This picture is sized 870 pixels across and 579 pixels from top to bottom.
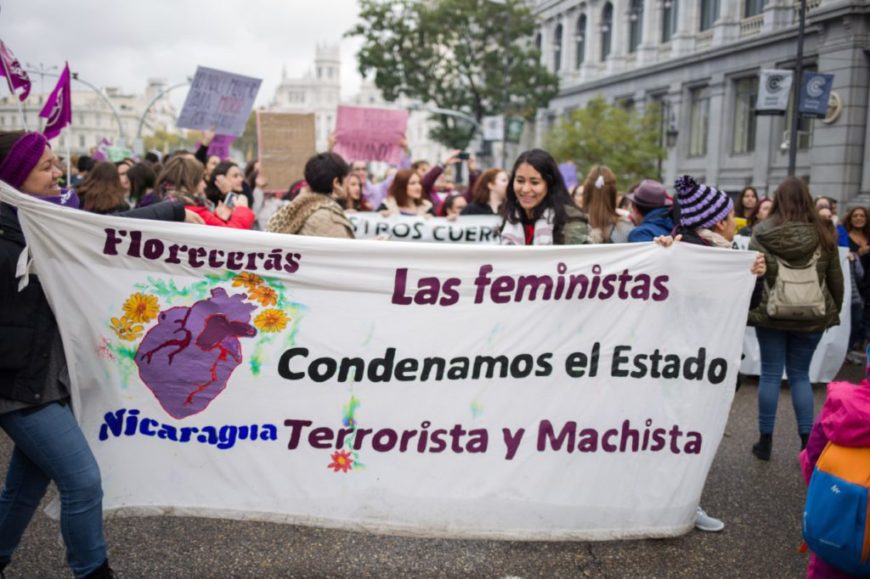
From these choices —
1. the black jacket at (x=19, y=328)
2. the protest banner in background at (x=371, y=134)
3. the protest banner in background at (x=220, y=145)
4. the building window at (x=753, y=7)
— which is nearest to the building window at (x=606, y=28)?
the building window at (x=753, y=7)

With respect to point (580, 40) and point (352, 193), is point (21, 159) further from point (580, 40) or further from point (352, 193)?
point (580, 40)

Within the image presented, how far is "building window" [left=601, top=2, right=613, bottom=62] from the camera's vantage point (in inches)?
1596

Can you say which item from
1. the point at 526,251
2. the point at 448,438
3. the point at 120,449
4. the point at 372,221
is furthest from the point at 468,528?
the point at 372,221

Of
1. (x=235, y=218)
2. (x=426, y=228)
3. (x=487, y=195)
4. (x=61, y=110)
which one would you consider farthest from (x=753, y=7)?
(x=235, y=218)

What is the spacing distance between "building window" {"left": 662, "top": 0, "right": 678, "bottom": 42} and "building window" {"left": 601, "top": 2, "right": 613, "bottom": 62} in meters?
5.29

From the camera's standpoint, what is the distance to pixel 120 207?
527cm

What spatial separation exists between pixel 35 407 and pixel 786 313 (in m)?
4.33

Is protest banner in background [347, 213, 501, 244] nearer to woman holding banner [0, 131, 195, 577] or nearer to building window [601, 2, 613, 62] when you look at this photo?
woman holding banner [0, 131, 195, 577]

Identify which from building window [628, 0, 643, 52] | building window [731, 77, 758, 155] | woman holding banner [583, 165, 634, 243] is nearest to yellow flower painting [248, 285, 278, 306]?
woman holding banner [583, 165, 634, 243]

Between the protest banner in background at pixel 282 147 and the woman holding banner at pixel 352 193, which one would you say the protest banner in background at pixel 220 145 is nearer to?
the protest banner in background at pixel 282 147

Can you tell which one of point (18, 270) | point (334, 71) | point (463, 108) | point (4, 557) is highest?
point (334, 71)

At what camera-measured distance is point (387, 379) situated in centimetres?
351

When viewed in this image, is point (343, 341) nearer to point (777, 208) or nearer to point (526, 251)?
point (526, 251)

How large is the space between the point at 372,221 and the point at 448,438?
5.15 meters
